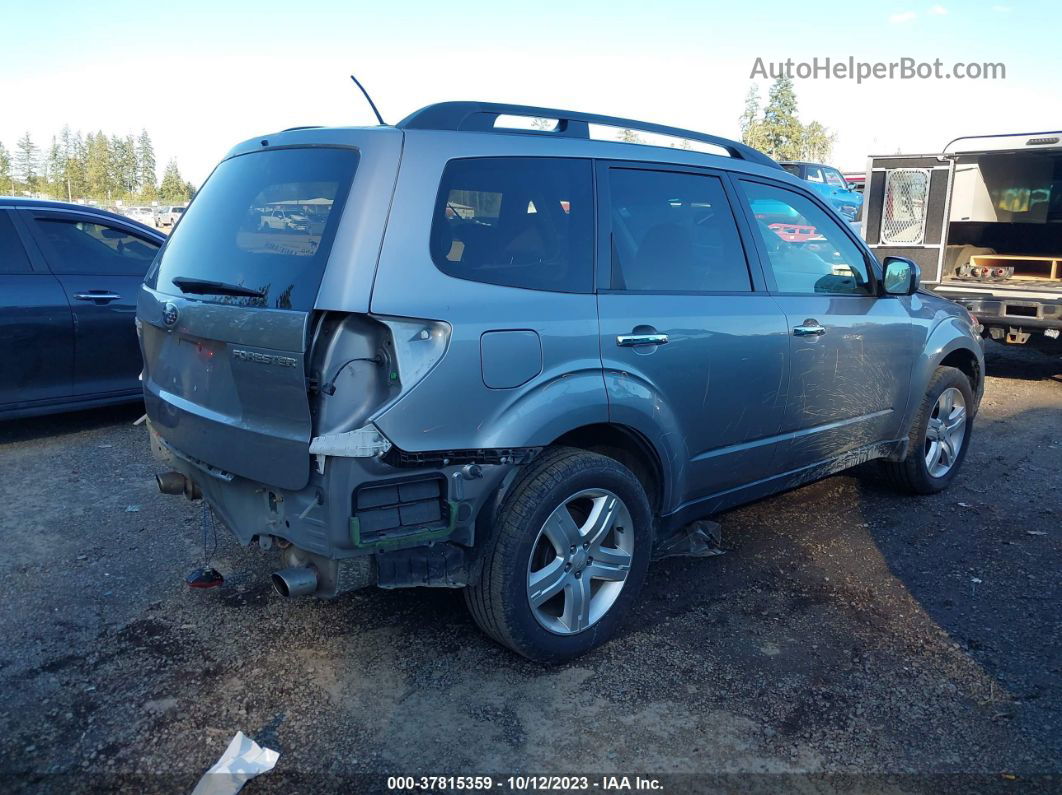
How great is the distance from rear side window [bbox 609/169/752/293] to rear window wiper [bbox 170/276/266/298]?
4.45ft

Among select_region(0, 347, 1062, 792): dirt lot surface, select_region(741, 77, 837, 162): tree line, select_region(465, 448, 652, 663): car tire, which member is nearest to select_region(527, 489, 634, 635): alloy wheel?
select_region(465, 448, 652, 663): car tire

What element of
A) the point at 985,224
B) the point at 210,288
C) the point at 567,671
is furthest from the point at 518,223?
the point at 985,224

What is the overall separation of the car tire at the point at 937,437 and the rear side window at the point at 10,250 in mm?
5859

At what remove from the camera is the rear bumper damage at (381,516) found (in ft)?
9.11

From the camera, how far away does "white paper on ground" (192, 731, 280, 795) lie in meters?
2.60

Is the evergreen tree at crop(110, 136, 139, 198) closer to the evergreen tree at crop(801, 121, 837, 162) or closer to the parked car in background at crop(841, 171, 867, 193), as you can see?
the evergreen tree at crop(801, 121, 837, 162)

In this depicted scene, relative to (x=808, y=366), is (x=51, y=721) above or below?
below

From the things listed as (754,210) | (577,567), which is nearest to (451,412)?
(577,567)

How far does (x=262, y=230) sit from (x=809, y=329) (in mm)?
2510

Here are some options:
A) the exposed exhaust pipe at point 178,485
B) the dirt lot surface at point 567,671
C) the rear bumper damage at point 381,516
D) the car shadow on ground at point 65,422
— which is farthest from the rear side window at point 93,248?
the rear bumper damage at point 381,516

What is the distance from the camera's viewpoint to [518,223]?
3.24 metres

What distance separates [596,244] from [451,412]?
3.29 ft

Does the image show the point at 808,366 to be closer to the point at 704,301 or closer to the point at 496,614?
the point at 704,301

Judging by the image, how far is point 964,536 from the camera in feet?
15.6
